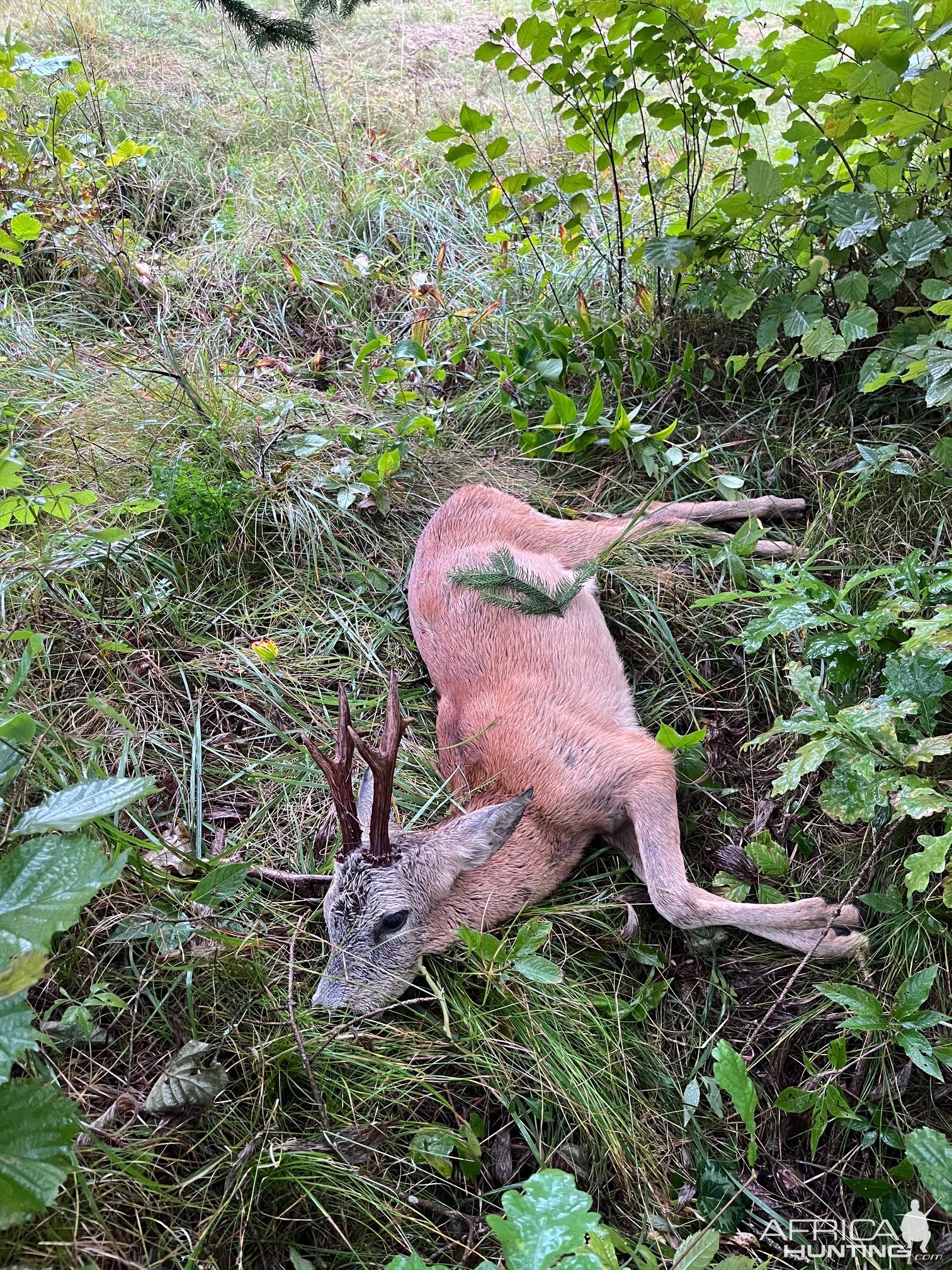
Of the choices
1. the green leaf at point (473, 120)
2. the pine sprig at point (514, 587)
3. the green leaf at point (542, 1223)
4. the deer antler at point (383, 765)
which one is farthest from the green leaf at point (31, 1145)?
the green leaf at point (473, 120)

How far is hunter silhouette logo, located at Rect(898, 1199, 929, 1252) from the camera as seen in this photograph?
1898mm

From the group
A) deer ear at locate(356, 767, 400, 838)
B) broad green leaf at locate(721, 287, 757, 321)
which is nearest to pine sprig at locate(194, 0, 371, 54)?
broad green leaf at locate(721, 287, 757, 321)

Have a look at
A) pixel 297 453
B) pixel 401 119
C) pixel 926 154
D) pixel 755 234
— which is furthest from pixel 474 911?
pixel 401 119

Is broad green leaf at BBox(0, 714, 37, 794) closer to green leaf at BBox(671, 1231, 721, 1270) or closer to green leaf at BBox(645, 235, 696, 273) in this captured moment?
green leaf at BBox(671, 1231, 721, 1270)

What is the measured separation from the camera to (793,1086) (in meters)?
2.27

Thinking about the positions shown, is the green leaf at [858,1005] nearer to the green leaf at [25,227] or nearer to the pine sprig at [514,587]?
the pine sprig at [514,587]

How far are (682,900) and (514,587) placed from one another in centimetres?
122

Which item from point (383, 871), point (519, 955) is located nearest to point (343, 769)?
point (383, 871)

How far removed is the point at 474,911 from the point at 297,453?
2.10 m

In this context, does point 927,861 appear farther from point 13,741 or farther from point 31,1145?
point 13,741

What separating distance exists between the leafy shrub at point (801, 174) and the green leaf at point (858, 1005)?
1694 mm

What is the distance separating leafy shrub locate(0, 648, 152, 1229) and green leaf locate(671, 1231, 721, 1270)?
122cm

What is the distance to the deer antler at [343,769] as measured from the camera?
2.32m

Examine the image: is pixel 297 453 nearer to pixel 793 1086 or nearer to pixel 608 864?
pixel 608 864
